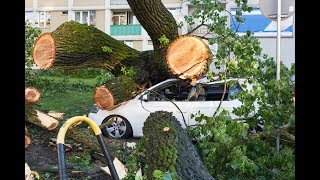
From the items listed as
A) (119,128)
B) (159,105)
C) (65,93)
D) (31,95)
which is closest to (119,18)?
(65,93)

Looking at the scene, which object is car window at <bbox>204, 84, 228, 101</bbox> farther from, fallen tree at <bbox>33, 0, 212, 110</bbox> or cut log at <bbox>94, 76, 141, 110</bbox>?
cut log at <bbox>94, 76, 141, 110</bbox>

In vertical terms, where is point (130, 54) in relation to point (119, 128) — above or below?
above

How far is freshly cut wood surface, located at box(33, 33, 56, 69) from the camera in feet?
12.7

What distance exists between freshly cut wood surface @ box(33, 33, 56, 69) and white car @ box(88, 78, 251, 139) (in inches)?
60.2

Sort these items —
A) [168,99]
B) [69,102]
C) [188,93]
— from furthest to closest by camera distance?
[69,102] → [188,93] → [168,99]

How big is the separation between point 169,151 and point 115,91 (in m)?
2.37

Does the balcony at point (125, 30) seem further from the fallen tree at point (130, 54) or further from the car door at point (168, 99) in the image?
the fallen tree at point (130, 54)

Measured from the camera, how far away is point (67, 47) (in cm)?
394

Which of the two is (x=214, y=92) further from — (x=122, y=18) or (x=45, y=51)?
(x=122, y=18)

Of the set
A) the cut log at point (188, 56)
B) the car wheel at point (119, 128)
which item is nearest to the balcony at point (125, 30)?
the car wheel at point (119, 128)

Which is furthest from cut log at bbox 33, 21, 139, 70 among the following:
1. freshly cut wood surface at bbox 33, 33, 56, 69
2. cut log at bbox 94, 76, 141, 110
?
cut log at bbox 94, 76, 141, 110

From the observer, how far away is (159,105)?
17.7ft

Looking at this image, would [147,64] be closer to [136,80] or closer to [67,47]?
[136,80]
